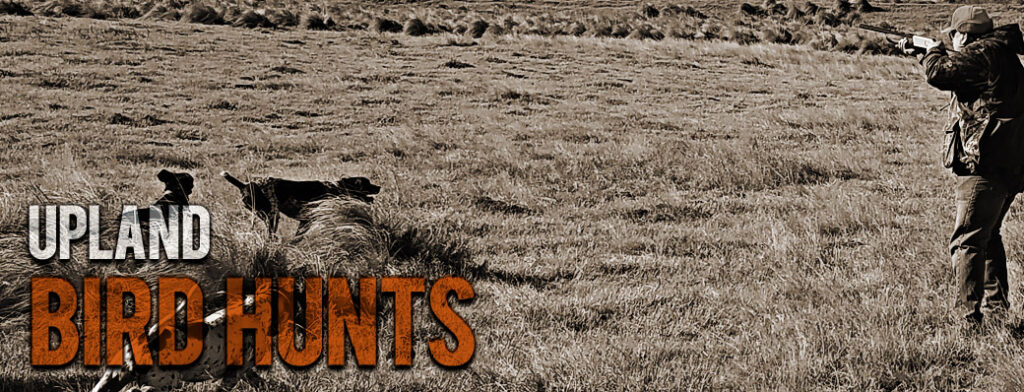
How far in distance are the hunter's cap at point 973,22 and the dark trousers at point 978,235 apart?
805 mm

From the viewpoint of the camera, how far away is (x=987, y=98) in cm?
464

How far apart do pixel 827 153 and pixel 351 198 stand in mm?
6874

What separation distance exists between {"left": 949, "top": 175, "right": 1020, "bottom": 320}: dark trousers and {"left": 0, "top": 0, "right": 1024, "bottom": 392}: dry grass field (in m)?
0.16

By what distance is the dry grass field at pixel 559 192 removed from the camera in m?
4.48

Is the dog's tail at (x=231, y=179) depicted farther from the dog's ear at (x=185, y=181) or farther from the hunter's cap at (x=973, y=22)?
the hunter's cap at (x=973, y=22)

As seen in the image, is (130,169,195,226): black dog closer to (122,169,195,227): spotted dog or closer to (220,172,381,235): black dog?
(122,169,195,227): spotted dog

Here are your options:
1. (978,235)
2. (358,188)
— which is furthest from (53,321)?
(978,235)

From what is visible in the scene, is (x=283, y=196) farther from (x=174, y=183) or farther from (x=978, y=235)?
(x=978, y=235)

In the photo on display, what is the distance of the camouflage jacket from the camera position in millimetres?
4559

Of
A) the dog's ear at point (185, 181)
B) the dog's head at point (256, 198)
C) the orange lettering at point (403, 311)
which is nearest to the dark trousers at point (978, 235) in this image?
the orange lettering at point (403, 311)

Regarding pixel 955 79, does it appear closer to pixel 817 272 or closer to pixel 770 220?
pixel 817 272

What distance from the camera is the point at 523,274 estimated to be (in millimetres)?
6066

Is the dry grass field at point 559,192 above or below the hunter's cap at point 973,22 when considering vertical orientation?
below

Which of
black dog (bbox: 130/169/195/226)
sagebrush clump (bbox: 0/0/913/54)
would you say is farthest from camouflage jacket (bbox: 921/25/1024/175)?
sagebrush clump (bbox: 0/0/913/54)
